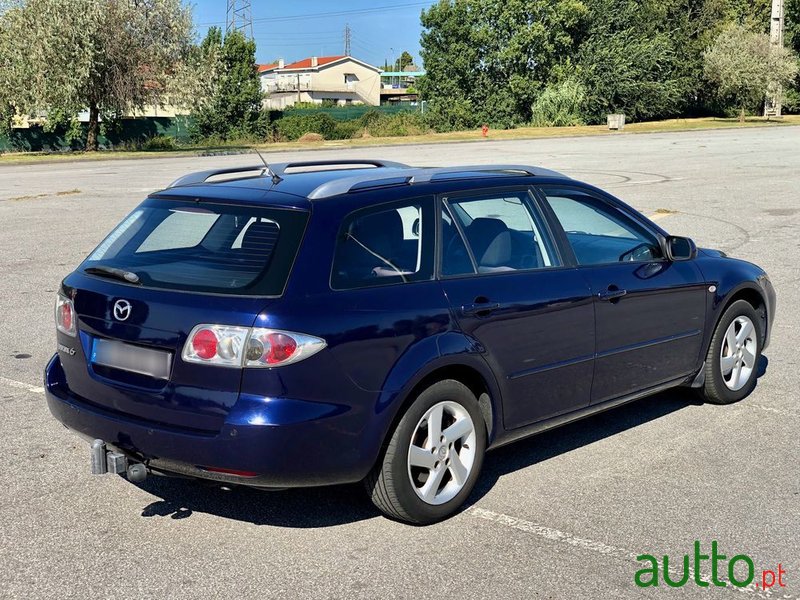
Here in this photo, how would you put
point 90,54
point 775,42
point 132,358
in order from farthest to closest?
1. point 775,42
2. point 90,54
3. point 132,358

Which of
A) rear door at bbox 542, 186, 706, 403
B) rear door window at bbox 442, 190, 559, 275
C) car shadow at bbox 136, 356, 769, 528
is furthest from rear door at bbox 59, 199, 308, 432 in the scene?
rear door at bbox 542, 186, 706, 403

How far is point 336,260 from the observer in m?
4.28

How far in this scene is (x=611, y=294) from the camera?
5328 millimetres

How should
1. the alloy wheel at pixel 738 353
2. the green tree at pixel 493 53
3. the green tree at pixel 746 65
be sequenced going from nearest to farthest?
1. the alloy wheel at pixel 738 353
2. the green tree at pixel 493 53
3. the green tree at pixel 746 65

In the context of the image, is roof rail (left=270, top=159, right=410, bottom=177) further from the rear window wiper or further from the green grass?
the green grass

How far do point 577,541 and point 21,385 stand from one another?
4.29m

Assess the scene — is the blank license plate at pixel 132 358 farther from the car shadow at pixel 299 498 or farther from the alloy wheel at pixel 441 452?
the alloy wheel at pixel 441 452

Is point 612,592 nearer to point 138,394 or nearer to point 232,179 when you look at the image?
point 138,394

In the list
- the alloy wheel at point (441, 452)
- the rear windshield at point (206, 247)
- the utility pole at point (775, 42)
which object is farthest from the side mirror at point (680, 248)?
the utility pole at point (775, 42)

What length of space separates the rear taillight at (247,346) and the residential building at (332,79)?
123 metres

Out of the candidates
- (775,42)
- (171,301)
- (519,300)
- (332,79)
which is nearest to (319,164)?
(519,300)

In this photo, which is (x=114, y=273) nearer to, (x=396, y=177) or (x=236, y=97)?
(x=396, y=177)

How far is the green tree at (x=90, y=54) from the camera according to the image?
40844 mm

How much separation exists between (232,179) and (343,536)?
1.93 metres
